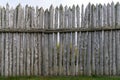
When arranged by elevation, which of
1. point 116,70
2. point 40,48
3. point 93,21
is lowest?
point 116,70

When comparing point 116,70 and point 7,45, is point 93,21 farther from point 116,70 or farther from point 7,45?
point 7,45

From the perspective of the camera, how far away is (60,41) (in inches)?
460

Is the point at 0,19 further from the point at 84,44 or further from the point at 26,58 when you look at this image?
the point at 84,44

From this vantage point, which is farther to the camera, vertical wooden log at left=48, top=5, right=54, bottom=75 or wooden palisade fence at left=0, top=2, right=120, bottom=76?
vertical wooden log at left=48, top=5, right=54, bottom=75

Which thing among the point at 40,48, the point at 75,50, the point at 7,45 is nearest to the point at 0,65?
the point at 7,45

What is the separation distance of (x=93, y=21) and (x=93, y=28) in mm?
253

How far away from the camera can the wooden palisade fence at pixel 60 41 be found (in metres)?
11.4

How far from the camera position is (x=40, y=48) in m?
11.8

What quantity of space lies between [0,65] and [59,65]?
209 cm

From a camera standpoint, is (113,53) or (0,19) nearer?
(113,53)

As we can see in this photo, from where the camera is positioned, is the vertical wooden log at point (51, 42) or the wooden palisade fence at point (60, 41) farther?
the vertical wooden log at point (51, 42)

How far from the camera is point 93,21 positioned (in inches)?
454

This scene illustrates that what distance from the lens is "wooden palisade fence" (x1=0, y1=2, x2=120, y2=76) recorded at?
37.3 feet

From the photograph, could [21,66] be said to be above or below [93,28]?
below
